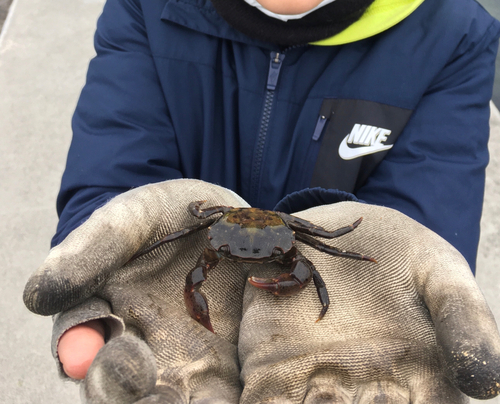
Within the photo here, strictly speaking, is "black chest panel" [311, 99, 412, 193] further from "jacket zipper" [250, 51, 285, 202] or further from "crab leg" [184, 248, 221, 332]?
"crab leg" [184, 248, 221, 332]

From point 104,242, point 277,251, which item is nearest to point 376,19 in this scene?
point 277,251

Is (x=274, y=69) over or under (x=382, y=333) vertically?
over

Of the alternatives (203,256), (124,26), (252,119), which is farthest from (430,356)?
(124,26)

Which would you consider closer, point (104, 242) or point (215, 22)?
point (104, 242)

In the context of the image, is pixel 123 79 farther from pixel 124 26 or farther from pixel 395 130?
pixel 395 130

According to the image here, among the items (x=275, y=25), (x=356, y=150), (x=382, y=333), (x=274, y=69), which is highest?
(x=275, y=25)

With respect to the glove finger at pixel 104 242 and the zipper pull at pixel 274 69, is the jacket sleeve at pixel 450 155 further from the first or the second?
the glove finger at pixel 104 242

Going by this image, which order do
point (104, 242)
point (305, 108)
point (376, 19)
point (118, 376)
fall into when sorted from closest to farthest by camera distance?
point (118, 376), point (104, 242), point (376, 19), point (305, 108)

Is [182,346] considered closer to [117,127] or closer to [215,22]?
[117,127]

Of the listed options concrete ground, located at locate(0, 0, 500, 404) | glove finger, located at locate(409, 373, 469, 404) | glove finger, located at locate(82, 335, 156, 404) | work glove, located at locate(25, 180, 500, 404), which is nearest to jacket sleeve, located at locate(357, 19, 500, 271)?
work glove, located at locate(25, 180, 500, 404)
